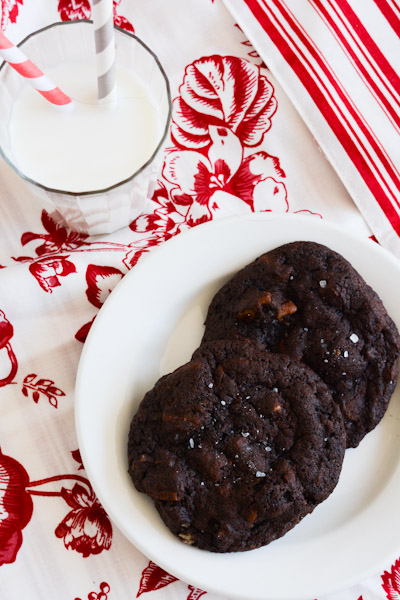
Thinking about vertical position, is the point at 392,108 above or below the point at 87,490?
above

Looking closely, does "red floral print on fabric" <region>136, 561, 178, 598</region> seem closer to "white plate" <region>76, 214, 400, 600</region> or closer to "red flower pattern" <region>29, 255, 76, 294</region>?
"white plate" <region>76, 214, 400, 600</region>

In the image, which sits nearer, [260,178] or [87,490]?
[87,490]

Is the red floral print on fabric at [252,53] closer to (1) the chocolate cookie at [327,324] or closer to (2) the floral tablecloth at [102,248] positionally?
(2) the floral tablecloth at [102,248]

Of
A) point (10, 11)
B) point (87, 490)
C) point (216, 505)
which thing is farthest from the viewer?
point (10, 11)

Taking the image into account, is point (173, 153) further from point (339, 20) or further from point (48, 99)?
point (339, 20)

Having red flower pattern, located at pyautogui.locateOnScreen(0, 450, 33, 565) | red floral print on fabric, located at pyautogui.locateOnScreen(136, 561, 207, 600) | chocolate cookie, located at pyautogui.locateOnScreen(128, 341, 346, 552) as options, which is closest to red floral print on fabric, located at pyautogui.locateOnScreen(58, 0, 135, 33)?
chocolate cookie, located at pyautogui.locateOnScreen(128, 341, 346, 552)

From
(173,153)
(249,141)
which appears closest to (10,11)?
(173,153)
